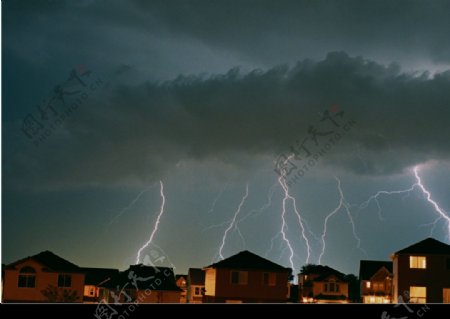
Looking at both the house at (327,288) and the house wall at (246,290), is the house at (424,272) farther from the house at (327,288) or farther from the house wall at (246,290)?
the house at (327,288)

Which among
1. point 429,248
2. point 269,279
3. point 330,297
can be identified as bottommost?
point 330,297

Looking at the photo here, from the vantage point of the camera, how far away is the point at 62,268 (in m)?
24.8

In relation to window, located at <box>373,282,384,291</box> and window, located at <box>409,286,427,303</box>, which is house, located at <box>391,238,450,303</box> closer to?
window, located at <box>409,286,427,303</box>

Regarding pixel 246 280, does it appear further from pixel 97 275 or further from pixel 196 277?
pixel 97 275

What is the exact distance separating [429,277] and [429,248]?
1.03 m

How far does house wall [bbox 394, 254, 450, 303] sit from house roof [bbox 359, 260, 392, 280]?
9906mm

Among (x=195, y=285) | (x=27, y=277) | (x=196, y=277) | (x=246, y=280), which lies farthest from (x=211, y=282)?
(x=196, y=277)

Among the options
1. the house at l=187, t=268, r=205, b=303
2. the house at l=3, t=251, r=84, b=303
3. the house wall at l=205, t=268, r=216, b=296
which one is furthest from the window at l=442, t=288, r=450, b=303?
the house at l=187, t=268, r=205, b=303

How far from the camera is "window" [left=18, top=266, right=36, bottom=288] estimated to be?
2362 centimetres

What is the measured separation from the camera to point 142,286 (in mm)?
30328

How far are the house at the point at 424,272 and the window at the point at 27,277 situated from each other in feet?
42.4

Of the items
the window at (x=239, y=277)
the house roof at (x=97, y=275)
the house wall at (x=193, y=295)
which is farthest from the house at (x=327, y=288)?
the house roof at (x=97, y=275)

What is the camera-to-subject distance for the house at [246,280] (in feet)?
77.2

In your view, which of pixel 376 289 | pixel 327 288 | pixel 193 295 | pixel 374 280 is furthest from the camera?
pixel 327 288
